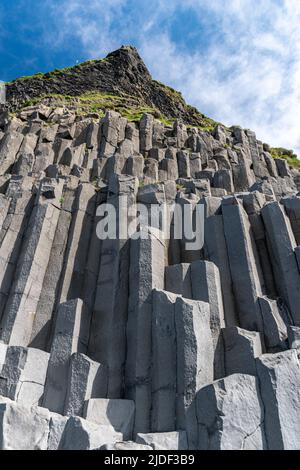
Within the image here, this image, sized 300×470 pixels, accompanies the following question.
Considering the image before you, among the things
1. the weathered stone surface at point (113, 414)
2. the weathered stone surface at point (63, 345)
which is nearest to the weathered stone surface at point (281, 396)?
the weathered stone surface at point (113, 414)

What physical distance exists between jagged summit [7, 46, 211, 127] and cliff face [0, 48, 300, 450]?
2443cm

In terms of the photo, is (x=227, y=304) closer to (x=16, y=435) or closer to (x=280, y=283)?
(x=280, y=283)

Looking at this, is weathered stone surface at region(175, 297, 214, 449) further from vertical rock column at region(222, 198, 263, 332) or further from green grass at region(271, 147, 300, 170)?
green grass at region(271, 147, 300, 170)

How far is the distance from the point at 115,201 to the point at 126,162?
15.6 feet

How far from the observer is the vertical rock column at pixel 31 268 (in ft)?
29.7

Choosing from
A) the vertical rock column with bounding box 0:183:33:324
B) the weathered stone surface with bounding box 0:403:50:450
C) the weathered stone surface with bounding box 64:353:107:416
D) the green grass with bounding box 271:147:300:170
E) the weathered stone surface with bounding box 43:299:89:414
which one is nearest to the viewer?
the weathered stone surface with bounding box 0:403:50:450

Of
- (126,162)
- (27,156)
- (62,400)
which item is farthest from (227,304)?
(27,156)

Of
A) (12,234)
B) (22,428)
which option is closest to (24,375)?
(22,428)

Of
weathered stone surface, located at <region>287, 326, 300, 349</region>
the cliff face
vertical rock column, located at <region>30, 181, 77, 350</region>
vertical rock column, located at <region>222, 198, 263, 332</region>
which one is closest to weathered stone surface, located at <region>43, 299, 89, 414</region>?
the cliff face

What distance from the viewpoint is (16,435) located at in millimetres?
6176

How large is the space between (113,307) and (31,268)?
223cm

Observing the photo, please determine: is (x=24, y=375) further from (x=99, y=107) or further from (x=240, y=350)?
(x=99, y=107)

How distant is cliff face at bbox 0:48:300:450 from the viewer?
259 inches

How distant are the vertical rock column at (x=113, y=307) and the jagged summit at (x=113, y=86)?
25.6m
